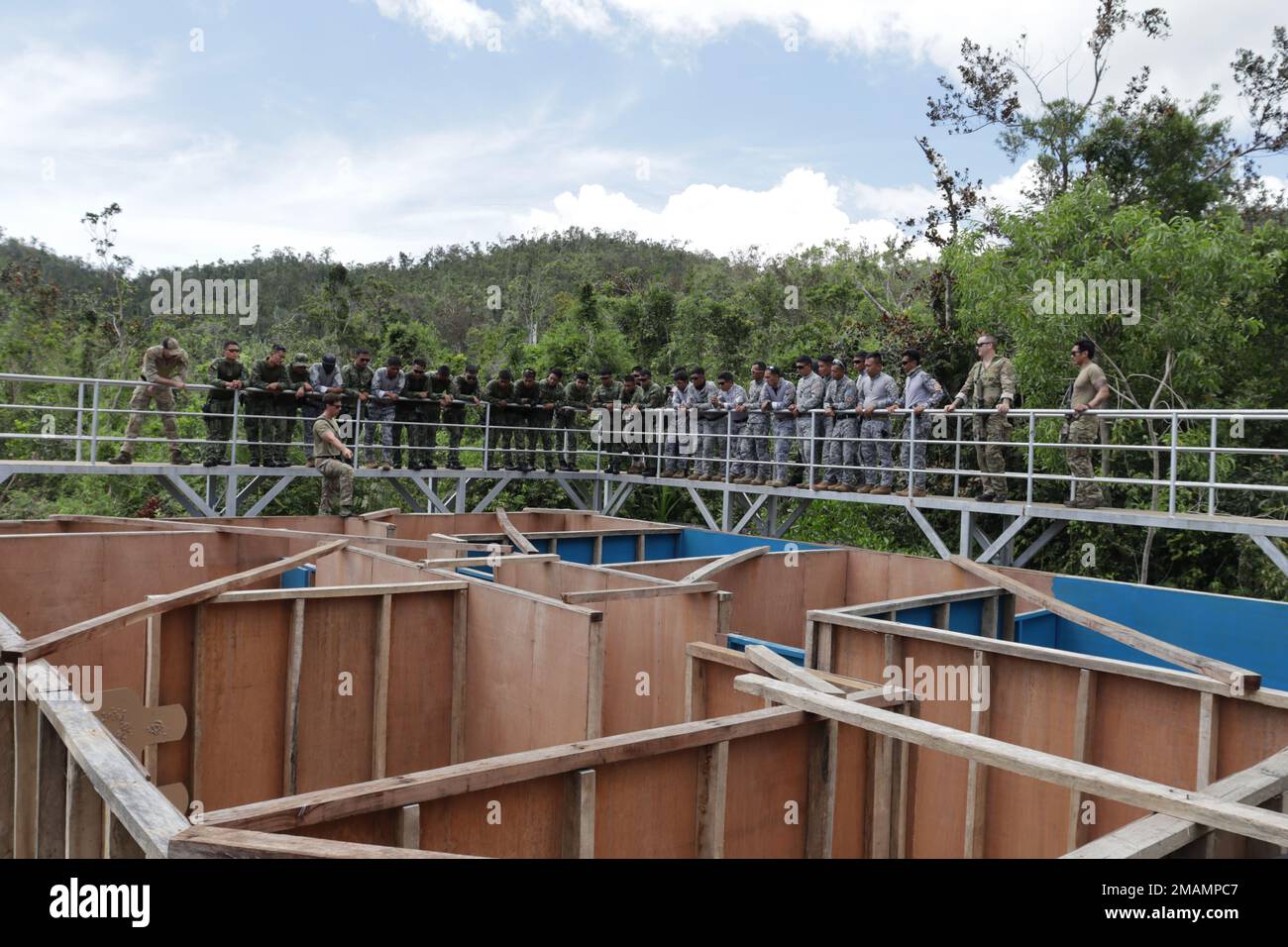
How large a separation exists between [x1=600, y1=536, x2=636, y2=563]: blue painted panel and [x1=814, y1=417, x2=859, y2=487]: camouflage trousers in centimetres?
343

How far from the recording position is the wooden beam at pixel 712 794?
422cm

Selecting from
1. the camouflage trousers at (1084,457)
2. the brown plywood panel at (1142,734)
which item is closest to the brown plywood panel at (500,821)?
the brown plywood panel at (1142,734)

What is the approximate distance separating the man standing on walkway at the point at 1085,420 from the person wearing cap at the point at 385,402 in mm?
10477

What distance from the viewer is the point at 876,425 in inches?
578

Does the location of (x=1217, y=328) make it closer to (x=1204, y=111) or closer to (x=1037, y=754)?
(x=1204, y=111)

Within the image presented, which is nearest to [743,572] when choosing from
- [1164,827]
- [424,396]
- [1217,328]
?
[1164,827]

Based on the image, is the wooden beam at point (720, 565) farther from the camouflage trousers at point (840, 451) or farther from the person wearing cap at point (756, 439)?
the person wearing cap at point (756, 439)

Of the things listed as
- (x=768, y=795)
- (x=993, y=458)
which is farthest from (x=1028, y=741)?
(x=993, y=458)

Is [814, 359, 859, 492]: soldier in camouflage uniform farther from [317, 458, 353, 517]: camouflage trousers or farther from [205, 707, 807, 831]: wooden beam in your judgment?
[205, 707, 807, 831]: wooden beam

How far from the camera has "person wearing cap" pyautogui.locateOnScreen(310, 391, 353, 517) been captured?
14461 mm

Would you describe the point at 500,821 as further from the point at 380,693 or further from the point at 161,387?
the point at 161,387

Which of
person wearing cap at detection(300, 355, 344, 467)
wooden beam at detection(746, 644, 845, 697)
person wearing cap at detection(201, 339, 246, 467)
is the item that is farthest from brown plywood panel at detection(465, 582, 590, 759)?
person wearing cap at detection(300, 355, 344, 467)

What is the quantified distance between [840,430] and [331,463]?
7.85 m
